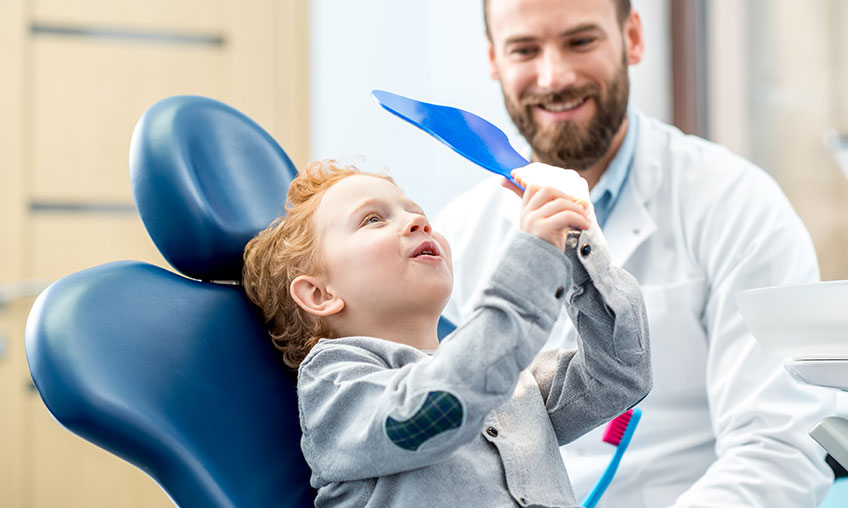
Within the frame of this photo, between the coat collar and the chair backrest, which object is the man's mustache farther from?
the chair backrest

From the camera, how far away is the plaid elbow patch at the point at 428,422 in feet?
2.50

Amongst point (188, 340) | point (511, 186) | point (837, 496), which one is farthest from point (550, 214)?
point (837, 496)

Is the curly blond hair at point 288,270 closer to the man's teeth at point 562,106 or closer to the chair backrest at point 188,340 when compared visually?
the chair backrest at point 188,340

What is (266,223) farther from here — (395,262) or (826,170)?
(826,170)

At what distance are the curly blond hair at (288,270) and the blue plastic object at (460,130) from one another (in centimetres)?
19

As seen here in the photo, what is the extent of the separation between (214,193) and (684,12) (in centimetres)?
199

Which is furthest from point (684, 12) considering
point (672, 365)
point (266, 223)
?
point (266, 223)

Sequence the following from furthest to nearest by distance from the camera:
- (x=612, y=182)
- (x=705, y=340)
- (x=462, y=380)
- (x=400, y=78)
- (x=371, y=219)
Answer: (x=400, y=78) → (x=612, y=182) → (x=705, y=340) → (x=371, y=219) → (x=462, y=380)

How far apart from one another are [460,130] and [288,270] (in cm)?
25

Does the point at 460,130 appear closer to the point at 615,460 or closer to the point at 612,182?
the point at 615,460

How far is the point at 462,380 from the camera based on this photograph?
2.50 feet

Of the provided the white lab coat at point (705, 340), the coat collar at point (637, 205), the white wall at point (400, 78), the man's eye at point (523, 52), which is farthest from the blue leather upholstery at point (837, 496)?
the white wall at point (400, 78)

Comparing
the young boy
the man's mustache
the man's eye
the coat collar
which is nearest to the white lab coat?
the coat collar

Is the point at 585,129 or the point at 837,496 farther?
the point at 585,129
